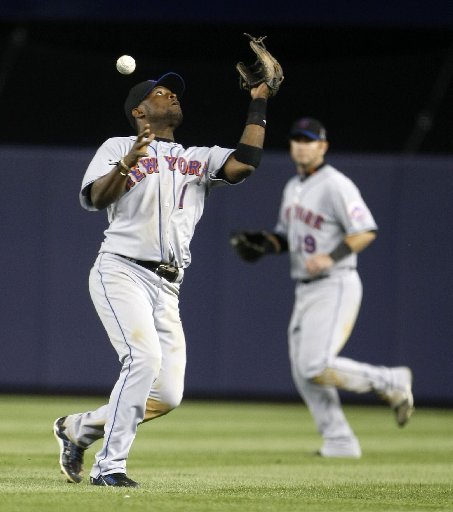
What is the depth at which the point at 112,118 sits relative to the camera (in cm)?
1291

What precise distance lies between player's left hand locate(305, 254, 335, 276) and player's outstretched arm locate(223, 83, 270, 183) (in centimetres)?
218

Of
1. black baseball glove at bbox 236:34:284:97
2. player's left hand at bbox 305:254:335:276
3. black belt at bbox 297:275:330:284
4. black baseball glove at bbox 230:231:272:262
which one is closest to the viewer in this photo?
black baseball glove at bbox 236:34:284:97

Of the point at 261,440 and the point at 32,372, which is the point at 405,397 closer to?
the point at 261,440

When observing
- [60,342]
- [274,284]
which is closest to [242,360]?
[274,284]

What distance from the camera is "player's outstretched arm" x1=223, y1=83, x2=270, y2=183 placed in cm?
563

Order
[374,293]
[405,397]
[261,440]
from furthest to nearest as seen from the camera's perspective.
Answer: [374,293], [261,440], [405,397]

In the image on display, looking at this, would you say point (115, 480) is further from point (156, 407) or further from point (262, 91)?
point (262, 91)

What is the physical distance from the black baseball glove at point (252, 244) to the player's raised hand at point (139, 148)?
122 inches

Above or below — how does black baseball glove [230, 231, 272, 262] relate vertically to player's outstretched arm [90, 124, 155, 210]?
below

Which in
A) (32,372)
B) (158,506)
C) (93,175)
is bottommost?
(32,372)

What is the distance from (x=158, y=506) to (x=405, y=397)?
3.34 meters

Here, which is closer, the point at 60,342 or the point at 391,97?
the point at 60,342

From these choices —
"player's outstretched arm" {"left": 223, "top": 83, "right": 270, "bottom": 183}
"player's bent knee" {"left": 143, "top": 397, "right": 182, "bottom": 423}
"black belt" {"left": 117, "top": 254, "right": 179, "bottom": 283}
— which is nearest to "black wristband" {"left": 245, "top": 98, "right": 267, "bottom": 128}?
"player's outstretched arm" {"left": 223, "top": 83, "right": 270, "bottom": 183}

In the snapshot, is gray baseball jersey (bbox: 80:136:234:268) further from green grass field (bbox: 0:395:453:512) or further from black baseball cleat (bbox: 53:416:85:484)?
green grass field (bbox: 0:395:453:512)
